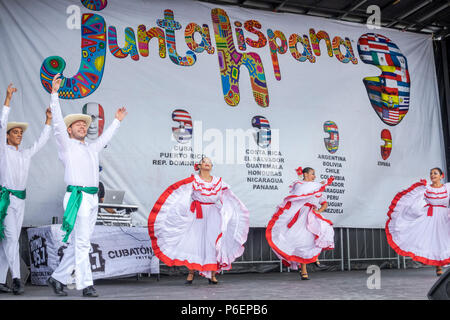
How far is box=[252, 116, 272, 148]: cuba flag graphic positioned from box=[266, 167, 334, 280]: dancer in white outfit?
1.58m

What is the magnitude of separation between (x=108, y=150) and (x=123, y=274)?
1983mm

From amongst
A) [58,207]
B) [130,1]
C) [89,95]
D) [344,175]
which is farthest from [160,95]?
[344,175]

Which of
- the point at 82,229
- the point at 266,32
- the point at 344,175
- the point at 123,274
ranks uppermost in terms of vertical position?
the point at 266,32

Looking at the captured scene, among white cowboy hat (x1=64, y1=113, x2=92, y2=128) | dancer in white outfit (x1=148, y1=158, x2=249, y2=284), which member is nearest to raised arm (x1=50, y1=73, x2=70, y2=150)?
white cowboy hat (x1=64, y1=113, x2=92, y2=128)

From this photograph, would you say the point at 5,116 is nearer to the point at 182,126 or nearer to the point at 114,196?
the point at 114,196

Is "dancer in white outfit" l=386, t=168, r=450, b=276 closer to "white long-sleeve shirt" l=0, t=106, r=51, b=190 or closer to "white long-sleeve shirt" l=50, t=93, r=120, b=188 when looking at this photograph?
"white long-sleeve shirt" l=50, t=93, r=120, b=188

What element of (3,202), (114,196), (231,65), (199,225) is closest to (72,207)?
(3,202)

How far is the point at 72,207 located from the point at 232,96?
440 cm

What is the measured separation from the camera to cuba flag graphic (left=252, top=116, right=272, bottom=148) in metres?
8.46

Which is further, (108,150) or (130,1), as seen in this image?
(130,1)

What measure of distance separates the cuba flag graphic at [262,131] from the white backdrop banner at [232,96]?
0.02m

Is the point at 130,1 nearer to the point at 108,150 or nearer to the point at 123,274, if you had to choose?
the point at 108,150

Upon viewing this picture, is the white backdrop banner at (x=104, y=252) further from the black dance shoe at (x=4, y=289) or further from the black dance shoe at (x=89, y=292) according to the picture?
the black dance shoe at (x=89, y=292)
